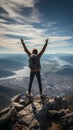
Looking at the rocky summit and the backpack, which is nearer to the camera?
the rocky summit

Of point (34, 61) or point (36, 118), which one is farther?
point (34, 61)

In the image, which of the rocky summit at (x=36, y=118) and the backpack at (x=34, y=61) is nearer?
the rocky summit at (x=36, y=118)

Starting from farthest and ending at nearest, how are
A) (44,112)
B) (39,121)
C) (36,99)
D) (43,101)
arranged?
(36,99) → (43,101) → (44,112) → (39,121)

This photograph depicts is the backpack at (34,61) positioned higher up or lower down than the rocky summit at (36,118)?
higher up

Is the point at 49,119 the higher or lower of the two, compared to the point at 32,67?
lower

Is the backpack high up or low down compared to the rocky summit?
up

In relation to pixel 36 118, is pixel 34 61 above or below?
above

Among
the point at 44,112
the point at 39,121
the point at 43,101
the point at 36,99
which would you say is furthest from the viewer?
the point at 36,99

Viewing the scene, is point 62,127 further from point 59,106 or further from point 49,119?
point 59,106

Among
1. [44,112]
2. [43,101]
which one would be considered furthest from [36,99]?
[44,112]

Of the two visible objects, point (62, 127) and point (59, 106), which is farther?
point (59, 106)

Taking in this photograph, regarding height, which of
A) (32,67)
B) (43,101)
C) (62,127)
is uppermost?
(32,67)
